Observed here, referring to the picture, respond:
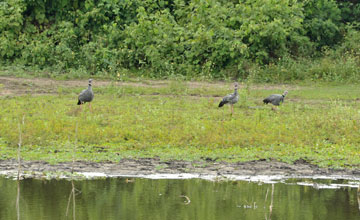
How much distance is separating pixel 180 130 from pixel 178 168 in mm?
2053

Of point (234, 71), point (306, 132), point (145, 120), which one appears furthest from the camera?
point (234, 71)

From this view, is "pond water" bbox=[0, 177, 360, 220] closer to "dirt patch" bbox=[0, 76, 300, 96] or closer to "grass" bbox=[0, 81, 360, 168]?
"grass" bbox=[0, 81, 360, 168]

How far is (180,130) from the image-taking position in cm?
1233

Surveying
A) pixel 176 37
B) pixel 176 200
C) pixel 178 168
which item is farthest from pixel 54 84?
pixel 176 200

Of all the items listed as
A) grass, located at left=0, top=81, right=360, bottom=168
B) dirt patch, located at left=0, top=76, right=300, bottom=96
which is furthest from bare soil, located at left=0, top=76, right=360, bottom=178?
A: dirt patch, located at left=0, top=76, right=300, bottom=96

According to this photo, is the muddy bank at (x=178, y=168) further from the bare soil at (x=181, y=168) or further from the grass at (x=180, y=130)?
the grass at (x=180, y=130)

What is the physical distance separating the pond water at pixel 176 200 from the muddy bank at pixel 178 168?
40cm

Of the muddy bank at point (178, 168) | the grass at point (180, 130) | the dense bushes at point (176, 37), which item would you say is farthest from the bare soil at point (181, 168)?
the dense bushes at point (176, 37)

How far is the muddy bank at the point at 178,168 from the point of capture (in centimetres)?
1006

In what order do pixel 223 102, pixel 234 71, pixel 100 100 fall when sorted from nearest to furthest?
pixel 223 102, pixel 100 100, pixel 234 71

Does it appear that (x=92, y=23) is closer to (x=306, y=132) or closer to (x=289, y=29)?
(x=289, y=29)

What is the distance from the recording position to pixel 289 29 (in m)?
19.8

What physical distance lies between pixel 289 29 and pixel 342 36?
2724mm

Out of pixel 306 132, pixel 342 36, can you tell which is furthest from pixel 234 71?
pixel 306 132
